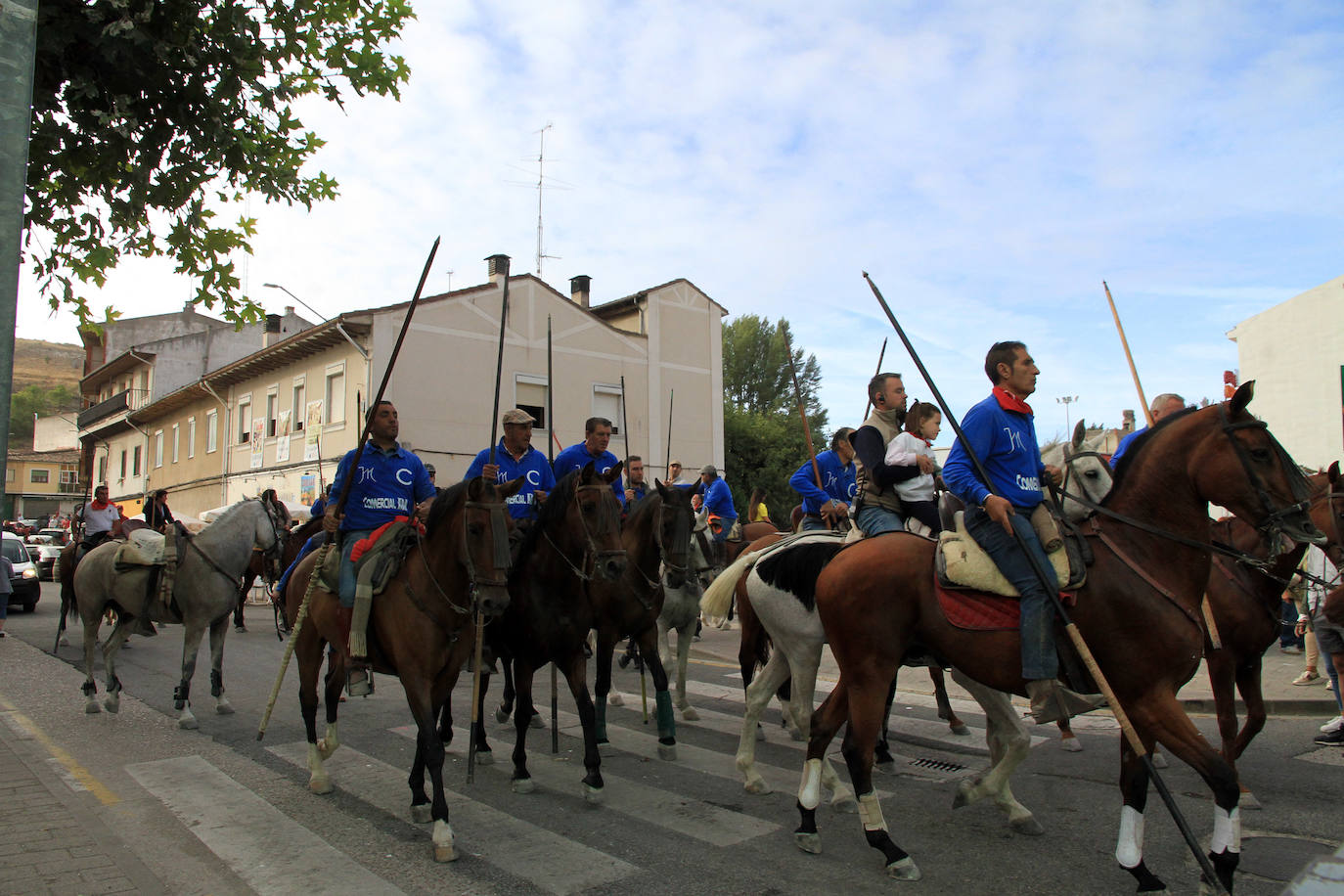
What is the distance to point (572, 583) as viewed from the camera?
653 centimetres

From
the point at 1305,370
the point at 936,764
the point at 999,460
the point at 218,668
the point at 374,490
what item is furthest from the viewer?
the point at 1305,370

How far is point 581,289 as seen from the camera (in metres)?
34.2

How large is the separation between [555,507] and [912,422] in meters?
2.78

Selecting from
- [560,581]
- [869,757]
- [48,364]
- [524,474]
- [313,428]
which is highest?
[48,364]

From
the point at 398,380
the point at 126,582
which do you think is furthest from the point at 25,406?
the point at 126,582

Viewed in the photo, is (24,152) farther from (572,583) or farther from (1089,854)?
(1089,854)

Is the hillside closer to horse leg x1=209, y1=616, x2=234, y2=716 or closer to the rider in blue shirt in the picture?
horse leg x1=209, y1=616, x2=234, y2=716

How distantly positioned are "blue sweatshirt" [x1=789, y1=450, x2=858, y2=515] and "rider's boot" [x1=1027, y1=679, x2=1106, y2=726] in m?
3.89

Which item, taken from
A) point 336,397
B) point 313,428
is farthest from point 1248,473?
point 313,428

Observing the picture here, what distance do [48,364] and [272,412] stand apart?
174m

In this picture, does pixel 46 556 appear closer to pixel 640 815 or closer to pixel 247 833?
pixel 247 833

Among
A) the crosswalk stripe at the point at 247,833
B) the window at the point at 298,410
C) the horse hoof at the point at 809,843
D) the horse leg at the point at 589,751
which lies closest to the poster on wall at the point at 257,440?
the window at the point at 298,410

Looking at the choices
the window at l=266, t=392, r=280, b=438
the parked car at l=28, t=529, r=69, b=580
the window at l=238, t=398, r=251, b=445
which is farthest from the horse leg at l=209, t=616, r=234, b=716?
the window at l=238, t=398, r=251, b=445

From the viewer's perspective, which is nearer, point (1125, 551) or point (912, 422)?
point (1125, 551)
